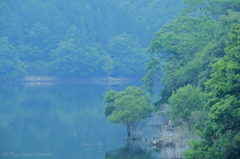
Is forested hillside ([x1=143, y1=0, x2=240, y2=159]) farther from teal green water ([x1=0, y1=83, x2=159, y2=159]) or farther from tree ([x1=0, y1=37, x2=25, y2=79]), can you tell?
tree ([x1=0, y1=37, x2=25, y2=79])

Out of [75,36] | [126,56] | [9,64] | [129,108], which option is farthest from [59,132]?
[75,36]

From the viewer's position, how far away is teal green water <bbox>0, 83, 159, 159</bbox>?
21484mm

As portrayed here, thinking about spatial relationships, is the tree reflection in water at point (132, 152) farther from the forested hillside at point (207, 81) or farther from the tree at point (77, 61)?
the tree at point (77, 61)

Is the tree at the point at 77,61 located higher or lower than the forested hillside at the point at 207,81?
higher

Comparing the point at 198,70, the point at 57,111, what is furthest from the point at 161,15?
the point at 198,70

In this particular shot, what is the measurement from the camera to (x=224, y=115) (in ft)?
39.7

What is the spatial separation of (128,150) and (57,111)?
58.7ft

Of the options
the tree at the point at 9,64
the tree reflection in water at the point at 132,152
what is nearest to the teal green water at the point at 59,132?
the tree reflection in water at the point at 132,152

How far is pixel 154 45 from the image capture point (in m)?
33.9

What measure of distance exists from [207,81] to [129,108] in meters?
11.6

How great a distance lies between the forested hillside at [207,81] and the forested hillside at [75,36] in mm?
54074

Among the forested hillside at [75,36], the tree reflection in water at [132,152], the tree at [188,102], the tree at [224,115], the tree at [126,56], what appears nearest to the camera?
the tree at [224,115]

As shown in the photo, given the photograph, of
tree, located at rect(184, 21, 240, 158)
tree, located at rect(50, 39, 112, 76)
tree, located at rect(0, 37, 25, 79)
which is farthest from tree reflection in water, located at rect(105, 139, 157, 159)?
tree, located at rect(50, 39, 112, 76)

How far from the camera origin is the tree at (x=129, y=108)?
24516 mm
